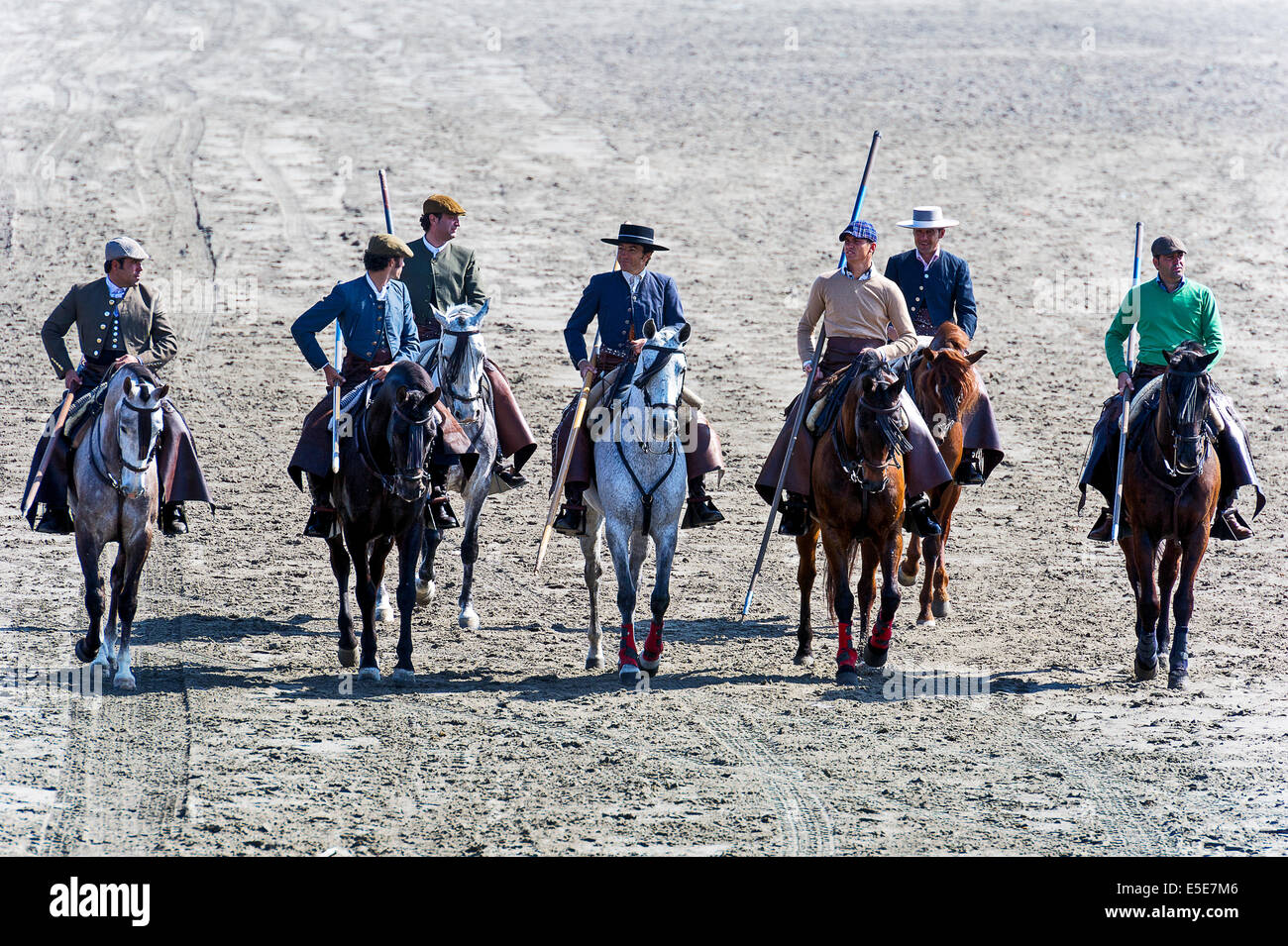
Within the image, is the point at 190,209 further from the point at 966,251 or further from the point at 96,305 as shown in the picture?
the point at 96,305

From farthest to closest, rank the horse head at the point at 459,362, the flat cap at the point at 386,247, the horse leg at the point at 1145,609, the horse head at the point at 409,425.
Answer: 1. the horse head at the point at 459,362
2. the flat cap at the point at 386,247
3. the horse leg at the point at 1145,609
4. the horse head at the point at 409,425

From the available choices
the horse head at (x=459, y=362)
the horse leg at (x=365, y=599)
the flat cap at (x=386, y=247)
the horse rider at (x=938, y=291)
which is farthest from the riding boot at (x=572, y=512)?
the horse rider at (x=938, y=291)

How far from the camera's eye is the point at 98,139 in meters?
26.6

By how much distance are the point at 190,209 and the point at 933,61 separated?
51.7 feet

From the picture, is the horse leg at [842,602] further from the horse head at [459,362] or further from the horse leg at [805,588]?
the horse head at [459,362]

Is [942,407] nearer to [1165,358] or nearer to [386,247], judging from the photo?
[1165,358]

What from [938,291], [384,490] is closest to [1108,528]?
[938,291]

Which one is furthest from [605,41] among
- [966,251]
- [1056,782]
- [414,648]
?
[1056,782]

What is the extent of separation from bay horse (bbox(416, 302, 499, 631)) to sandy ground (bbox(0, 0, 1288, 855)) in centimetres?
35

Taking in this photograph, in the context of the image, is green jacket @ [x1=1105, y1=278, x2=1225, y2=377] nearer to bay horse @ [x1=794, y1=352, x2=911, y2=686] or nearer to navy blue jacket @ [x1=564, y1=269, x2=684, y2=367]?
bay horse @ [x1=794, y1=352, x2=911, y2=686]

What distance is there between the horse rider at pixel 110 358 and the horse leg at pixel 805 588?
14.1ft

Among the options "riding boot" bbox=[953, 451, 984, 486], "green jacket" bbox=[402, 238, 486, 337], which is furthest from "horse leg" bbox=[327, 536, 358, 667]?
"riding boot" bbox=[953, 451, 984, 486]

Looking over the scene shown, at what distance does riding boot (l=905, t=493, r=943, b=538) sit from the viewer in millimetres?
11477

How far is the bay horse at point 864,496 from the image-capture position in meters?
10.7
